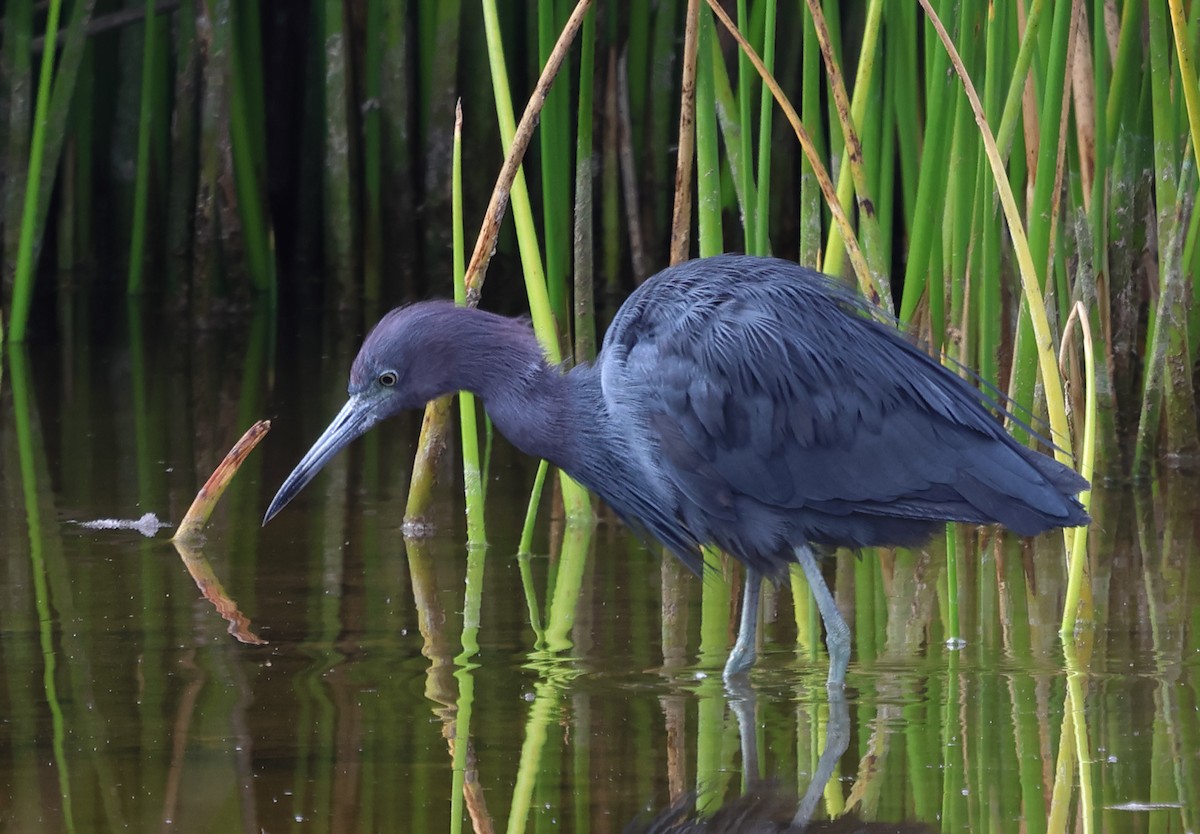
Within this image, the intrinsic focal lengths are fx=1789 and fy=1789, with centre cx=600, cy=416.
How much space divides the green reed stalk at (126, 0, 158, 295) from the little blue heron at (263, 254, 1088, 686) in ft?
14.8

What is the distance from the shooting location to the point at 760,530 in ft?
13.9

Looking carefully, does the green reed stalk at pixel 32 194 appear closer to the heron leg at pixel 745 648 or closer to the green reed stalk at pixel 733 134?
the green reed stalk at pixel 733 134

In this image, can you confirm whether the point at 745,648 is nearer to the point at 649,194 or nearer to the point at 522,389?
the point at 522,389

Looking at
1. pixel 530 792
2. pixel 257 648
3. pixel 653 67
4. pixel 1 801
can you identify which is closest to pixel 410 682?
pixel 257 648

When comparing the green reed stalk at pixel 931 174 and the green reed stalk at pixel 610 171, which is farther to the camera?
the green reed stalk at pixel 610 171

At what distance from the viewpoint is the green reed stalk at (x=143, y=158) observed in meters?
8.38

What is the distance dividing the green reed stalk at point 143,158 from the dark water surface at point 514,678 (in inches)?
104

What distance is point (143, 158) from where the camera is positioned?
8.56 meters

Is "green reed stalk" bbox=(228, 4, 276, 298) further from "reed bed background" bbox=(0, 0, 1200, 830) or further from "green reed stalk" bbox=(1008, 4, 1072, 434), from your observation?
"green reed stalk" bbox=(1008, 4, 1072, 434)

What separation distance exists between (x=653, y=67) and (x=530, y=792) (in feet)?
19.3

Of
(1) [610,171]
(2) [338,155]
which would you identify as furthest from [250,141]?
(1) [610,171]

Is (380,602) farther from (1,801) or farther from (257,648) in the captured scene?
(1,801)

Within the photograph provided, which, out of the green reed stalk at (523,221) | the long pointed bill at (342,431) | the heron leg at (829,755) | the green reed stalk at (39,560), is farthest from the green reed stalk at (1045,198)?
the green reed stalk at (39,560)

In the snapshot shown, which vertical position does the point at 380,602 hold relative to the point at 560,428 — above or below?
below
